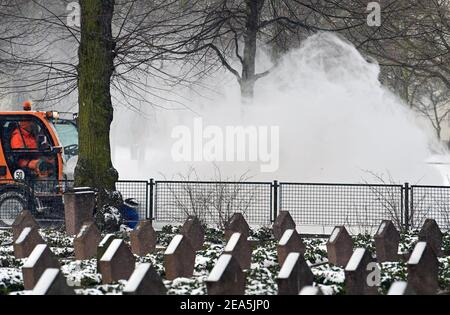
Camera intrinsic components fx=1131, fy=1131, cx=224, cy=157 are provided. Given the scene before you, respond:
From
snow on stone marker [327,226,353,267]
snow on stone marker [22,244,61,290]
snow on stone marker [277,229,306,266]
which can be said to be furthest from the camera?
snow on stone marker [327,226,353,267]

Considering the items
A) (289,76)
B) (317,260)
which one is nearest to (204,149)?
(289,76)

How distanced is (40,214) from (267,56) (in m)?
12.2

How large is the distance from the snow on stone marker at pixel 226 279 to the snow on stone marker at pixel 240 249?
5.81 feet

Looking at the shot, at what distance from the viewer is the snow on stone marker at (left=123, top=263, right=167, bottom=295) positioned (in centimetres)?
941

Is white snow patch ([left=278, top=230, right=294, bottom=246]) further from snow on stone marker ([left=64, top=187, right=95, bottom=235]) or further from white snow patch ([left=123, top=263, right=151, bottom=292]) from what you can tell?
snow on stone marker ([left=64, top=187, right=95, bottom=235])

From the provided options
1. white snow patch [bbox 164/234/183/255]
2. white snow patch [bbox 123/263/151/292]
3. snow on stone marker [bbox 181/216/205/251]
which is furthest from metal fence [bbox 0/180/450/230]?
white snow patch [bbox 123/263/151/292]

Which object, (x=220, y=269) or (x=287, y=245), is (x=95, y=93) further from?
(x=220, y=269)

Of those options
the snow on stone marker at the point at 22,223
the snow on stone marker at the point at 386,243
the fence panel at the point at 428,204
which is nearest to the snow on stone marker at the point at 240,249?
the snow on stone marker at the point at 386,243

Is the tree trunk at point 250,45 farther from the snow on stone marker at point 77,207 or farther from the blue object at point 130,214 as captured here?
the snow on stone marker at point 77,207

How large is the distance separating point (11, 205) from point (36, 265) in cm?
997

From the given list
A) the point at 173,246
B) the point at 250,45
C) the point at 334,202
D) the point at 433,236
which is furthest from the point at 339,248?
the point at 250,45

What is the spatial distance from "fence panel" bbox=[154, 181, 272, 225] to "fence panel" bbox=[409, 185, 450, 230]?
2579mm

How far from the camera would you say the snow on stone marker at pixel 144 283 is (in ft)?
30.9
